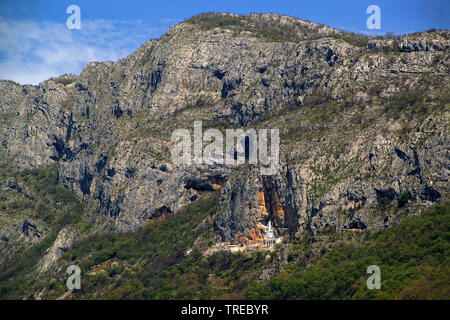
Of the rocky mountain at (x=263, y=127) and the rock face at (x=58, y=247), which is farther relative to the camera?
the rock face at (x=58, y=247)

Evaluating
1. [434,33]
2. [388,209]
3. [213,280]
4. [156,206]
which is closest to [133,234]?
[156,206]

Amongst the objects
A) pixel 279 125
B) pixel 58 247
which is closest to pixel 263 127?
pixel 279 125

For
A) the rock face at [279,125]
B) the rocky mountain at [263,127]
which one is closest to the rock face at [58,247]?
the rocky mountain at [263,127]

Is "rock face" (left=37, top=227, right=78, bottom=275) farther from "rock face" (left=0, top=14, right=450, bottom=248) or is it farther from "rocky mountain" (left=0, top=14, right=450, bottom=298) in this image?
"rock face" (left=0, top=14, right=450, bottom=248)

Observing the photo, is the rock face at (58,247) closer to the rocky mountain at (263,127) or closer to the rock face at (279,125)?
the rocky mountain at (263,127)

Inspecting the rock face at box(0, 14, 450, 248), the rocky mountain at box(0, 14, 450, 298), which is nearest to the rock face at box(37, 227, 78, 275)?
the rocky mountain at box(0, 14, 450, 298)
